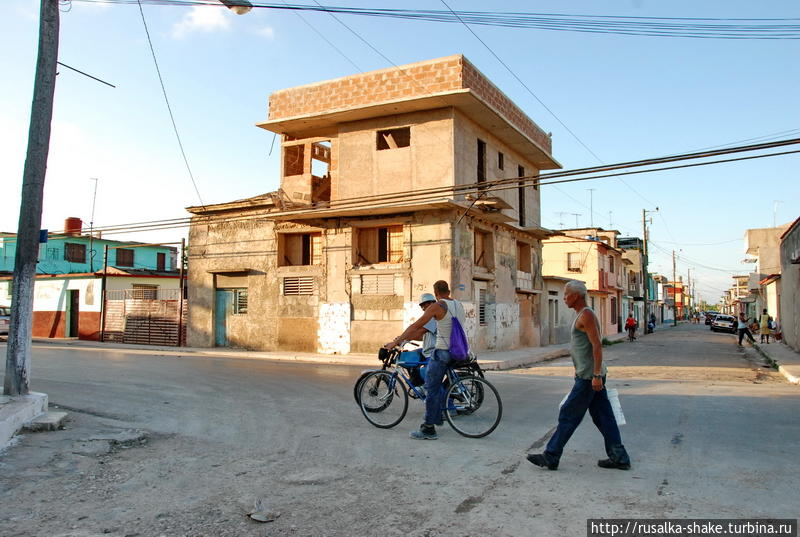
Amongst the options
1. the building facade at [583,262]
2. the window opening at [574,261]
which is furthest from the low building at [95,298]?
the window opening at [574,261]

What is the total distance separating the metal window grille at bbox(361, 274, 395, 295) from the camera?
20.5 meters

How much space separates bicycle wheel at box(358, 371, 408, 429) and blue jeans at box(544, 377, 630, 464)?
7.80 ft

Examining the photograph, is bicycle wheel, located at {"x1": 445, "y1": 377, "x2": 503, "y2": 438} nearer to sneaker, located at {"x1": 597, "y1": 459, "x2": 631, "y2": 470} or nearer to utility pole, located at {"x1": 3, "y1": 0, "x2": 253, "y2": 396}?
sneaker, located at {"x1": 597, "y1": 459, "x2": 631, "y2": 470}

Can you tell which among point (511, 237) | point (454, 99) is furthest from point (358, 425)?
point (511, 237)

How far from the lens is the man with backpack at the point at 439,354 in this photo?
664 centimetres

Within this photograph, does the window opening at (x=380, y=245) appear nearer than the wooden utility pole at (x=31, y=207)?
No

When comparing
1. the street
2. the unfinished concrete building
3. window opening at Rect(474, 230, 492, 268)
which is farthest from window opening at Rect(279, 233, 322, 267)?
the street

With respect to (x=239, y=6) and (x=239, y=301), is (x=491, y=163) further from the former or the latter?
(x=239, y=6)

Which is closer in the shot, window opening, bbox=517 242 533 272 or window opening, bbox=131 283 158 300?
window opening, bbox=517 242 533 272

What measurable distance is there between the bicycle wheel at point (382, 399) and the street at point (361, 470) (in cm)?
15

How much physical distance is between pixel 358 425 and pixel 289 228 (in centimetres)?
1628

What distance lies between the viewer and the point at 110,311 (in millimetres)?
27906

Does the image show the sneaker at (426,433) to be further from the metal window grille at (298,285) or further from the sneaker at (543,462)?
the metal window grille at (298,285)

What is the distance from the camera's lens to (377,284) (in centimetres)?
2067
